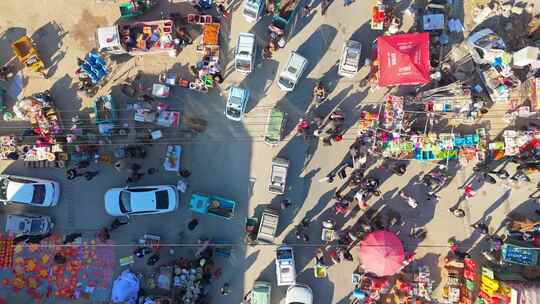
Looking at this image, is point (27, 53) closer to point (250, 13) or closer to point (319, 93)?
point (250, 13)

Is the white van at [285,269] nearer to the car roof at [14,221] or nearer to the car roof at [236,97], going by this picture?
the car roof at [236,97]

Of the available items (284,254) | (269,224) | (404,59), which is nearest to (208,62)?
(269,224)

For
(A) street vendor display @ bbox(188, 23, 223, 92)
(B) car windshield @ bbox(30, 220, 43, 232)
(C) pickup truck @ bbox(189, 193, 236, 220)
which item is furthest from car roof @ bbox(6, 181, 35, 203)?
(A) street vendor display @ bbox(188, 23, 223, 92)

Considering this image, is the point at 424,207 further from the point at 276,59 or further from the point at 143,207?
the point at 143,207

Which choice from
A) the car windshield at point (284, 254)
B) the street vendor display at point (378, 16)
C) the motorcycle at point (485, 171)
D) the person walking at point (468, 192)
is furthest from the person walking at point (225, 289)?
the street vendor display at point (378, 16)

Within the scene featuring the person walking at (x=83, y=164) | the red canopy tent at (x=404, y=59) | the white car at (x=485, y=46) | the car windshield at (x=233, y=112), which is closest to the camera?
the red canopy tent at (x=404, y=59)

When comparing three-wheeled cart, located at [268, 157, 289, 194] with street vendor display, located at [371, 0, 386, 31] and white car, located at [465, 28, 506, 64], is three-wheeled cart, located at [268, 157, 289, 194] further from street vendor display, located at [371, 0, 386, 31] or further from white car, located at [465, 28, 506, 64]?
white car, located at [465, 28, 506, 64]
